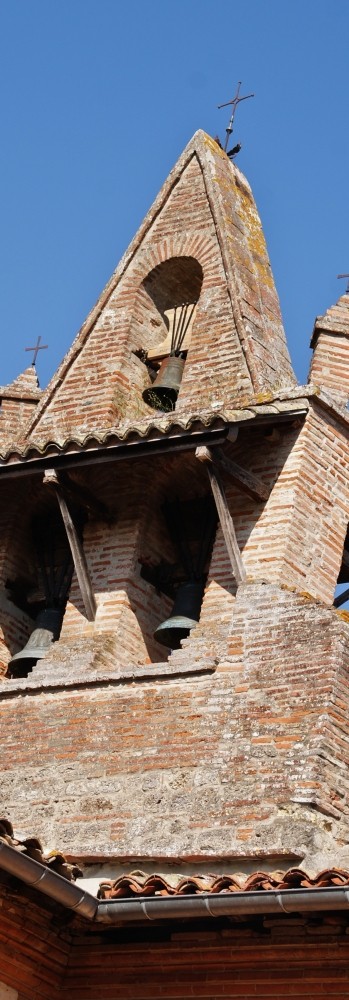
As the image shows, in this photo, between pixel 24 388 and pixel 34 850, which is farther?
pixel 24 388

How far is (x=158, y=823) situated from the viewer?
11094mm

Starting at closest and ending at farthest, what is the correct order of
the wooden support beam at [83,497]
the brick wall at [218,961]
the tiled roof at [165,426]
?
the brick wall at [218,961] → the tiled roof at [165,426] → the wooden support beam at [83,497]

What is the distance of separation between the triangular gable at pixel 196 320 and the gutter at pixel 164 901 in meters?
4.72

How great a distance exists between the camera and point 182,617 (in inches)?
498

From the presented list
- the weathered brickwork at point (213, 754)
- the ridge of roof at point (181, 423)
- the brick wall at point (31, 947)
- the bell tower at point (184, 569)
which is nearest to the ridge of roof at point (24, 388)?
the bell tower at point (184, 569)

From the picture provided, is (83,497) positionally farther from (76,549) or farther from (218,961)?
(218,961)

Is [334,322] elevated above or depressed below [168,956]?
above

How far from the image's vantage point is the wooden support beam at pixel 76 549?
42.3ft

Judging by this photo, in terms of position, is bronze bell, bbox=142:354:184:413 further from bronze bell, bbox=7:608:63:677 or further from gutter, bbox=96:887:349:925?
gutter, bbox=96:887:349:925

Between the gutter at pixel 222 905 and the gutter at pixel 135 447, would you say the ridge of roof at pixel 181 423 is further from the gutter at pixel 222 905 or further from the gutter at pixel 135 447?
the gutter at pixel 222 905

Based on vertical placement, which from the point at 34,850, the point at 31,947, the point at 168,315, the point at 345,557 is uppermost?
the point at 168,315

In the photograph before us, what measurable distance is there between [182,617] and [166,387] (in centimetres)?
242

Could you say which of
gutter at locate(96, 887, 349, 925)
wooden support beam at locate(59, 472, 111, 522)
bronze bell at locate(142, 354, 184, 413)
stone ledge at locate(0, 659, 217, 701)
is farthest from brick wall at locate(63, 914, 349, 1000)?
bronze bell at locate(142, 354, 184, 413)

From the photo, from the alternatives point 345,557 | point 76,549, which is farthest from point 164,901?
point 345,557
